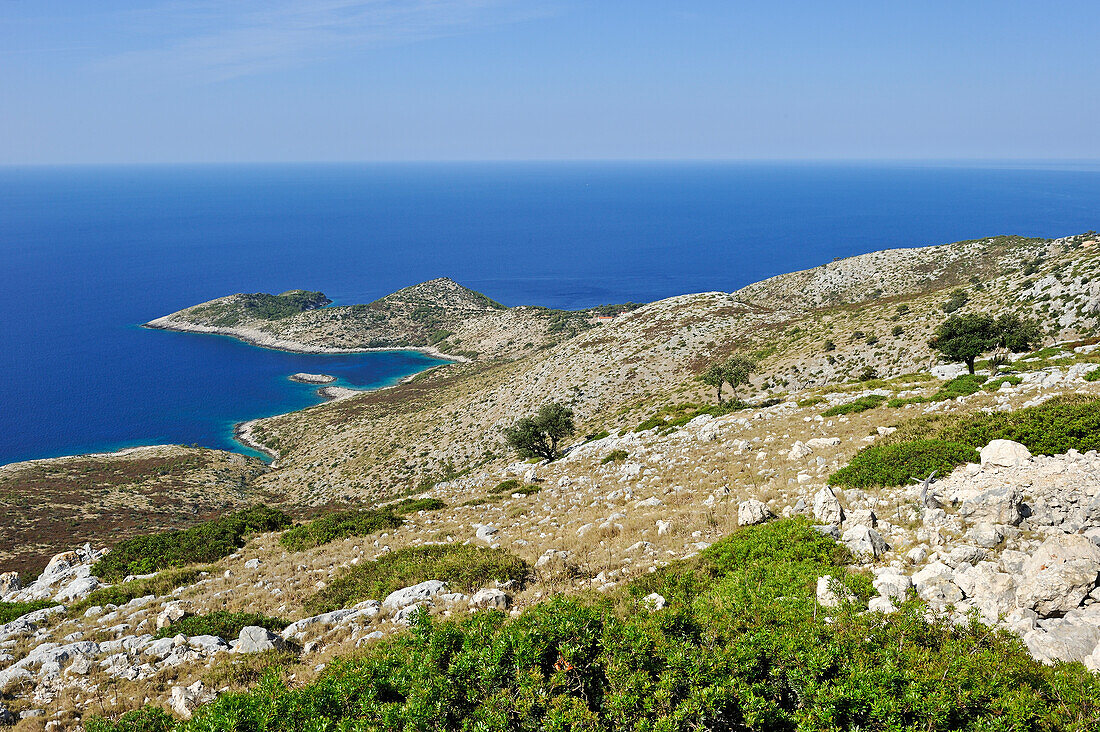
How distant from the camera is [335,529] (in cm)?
2364

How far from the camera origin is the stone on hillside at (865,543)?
1188 cm

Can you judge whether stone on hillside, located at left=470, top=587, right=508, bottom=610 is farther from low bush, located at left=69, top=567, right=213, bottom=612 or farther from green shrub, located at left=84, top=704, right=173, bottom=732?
low bush, located at left=69, top=567, right=213, bottom=612

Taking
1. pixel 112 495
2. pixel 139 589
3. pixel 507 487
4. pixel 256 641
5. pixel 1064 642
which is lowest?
pixel 112 495

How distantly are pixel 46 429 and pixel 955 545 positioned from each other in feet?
471

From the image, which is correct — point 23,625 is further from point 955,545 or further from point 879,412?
point 879,412

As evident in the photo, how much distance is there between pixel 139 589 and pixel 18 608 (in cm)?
377

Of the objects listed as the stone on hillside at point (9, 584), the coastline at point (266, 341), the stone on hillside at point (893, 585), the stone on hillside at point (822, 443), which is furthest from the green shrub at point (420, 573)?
the coastline at point (266, 341)

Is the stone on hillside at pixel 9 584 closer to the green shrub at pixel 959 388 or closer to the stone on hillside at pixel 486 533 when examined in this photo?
the stone on hillside at pixel 486 533

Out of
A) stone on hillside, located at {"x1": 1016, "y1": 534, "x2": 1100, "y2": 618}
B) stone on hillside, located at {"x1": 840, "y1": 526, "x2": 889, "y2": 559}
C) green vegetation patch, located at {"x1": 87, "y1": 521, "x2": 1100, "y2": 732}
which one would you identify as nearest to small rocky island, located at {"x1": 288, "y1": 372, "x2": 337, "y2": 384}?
green vegetation patch, located at {"x1": 87, "y1": 521, "x2": 1100, "y2": 732}

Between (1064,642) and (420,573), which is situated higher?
(1064,642)

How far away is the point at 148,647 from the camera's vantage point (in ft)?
43.2

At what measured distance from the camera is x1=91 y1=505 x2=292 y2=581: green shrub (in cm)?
2191

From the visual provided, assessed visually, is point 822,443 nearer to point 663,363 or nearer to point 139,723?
point 139,723

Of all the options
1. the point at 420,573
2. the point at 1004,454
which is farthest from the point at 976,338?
the point at 420,573
